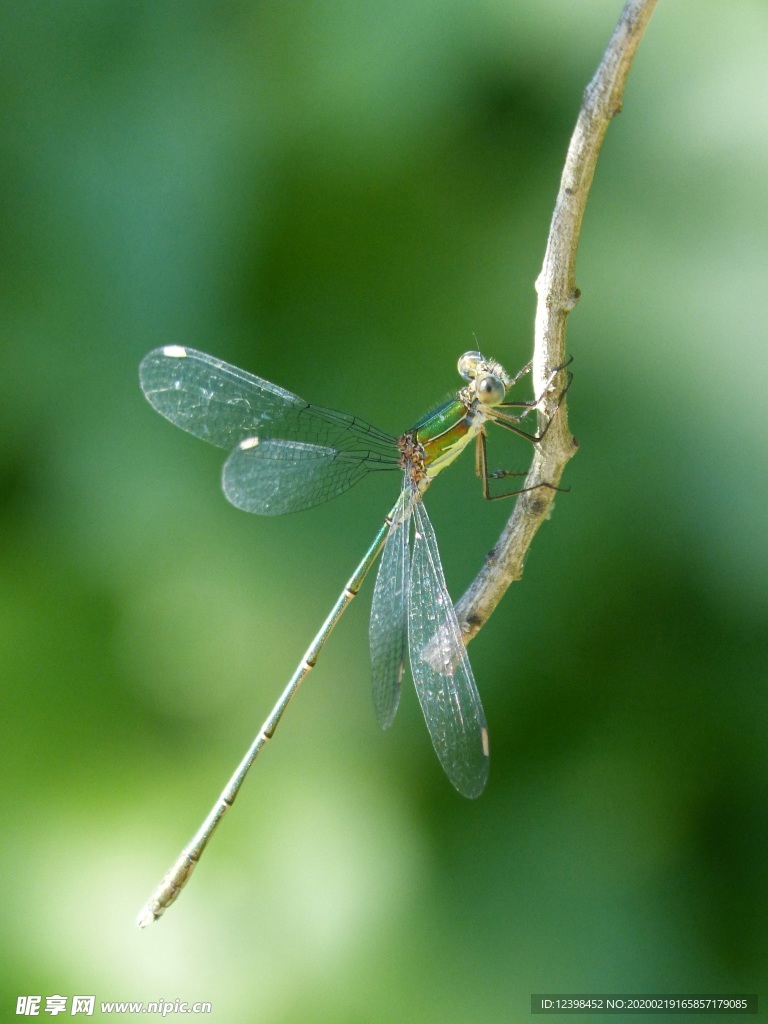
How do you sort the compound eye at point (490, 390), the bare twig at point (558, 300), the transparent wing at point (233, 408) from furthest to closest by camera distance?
the transparent wing at point (233, 408), the compound eye at point (490, 390), the bare twig at point (558, 300)

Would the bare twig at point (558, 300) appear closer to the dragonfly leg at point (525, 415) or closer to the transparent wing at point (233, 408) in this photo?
the dragonfly leg at point (525, 415)

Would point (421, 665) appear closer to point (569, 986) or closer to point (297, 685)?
point (297, 685)

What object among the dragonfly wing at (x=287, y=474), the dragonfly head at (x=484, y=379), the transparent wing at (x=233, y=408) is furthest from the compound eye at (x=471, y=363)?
the dragonfly wing at (x=287, y=474)

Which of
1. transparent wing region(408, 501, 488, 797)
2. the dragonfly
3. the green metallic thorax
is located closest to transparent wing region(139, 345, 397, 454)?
the dragonfly

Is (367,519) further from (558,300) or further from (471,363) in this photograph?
(558,300)

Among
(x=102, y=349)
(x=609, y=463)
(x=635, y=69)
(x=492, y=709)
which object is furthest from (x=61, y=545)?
(x=635, y=69)

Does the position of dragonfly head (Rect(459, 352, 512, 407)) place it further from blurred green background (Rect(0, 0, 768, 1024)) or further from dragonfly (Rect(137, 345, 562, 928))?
blurred green background (Rect(0, 0, 768, 1024))

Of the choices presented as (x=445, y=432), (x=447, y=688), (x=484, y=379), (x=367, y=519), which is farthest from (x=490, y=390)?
(x=367, y=519)
